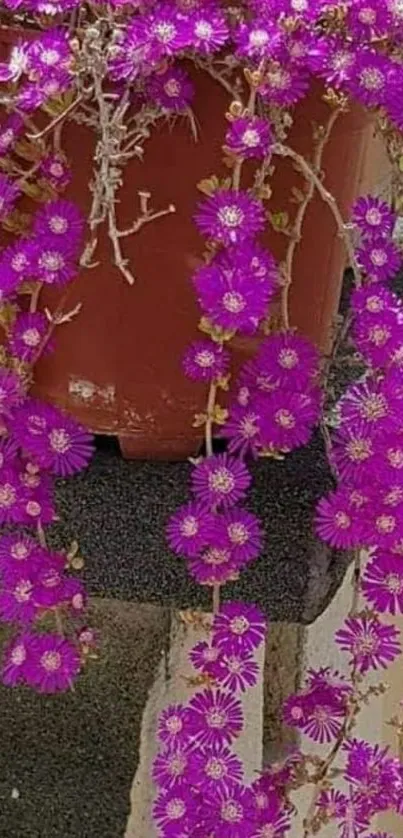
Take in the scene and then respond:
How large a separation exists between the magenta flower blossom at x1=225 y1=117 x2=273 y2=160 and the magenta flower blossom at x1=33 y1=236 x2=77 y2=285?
94 mm

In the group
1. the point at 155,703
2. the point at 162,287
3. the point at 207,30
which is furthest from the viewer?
the point at 155,703

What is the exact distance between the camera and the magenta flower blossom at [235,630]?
0.74 meters

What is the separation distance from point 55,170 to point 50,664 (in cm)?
24

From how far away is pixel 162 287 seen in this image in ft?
2.56

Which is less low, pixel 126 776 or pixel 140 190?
pixel 140 190

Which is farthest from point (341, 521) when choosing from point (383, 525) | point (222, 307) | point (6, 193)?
point (6, 193)

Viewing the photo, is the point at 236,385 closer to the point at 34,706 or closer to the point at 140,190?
the point at 140,190

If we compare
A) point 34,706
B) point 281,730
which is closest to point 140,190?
point 34,706

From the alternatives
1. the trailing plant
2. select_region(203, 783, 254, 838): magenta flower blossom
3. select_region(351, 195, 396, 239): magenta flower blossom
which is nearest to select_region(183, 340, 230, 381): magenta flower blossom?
the trailing plant

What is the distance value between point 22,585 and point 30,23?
0.28 m

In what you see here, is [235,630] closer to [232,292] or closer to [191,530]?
[191,530]

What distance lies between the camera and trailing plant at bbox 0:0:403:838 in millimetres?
687

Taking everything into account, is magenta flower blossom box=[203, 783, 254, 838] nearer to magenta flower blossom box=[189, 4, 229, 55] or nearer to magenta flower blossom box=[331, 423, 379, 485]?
magenta flower blossom box=[331, 423, 379, 485]

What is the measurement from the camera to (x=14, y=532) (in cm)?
80
